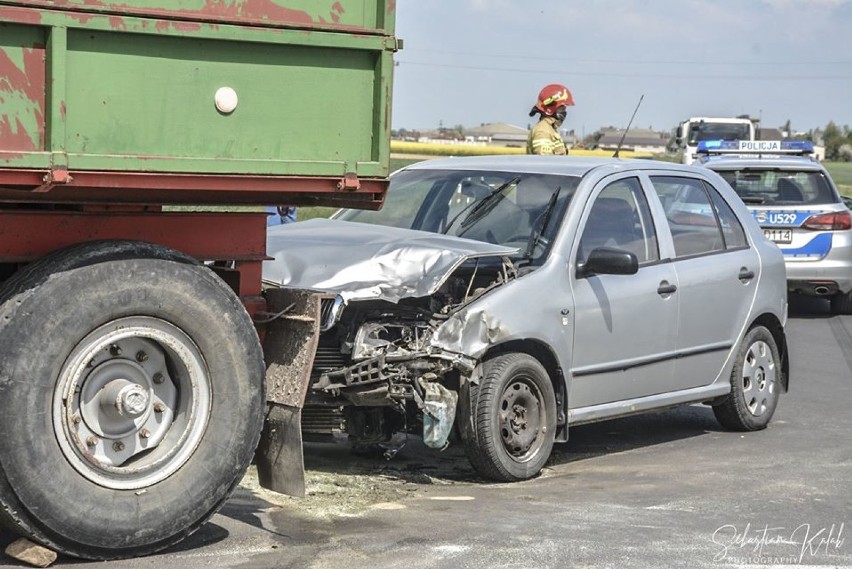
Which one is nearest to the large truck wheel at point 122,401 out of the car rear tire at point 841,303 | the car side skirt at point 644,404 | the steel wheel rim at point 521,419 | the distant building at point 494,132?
the steel wheel rim at point 521,419

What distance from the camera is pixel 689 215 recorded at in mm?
9203

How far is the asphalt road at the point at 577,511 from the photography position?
224 inches

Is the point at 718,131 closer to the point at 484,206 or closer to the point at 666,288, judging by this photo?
the point at 666,288

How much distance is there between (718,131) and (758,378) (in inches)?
1196

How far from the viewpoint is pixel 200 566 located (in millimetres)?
5281

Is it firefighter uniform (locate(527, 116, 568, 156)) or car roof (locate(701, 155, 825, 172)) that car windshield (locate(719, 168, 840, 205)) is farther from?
firefighter uniform (locate(527, 116, 568, 156))

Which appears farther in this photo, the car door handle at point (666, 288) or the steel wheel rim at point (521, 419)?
the car door handle at point (666, 288)

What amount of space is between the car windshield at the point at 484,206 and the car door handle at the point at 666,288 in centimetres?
84

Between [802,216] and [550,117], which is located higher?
[550,117]

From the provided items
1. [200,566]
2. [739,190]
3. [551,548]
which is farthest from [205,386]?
[739,190]

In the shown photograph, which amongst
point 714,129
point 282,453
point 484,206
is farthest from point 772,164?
point 714,129

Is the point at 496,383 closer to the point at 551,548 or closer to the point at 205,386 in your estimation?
the point at 551,548

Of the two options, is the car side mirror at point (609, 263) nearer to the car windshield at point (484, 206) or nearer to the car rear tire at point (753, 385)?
the car windshield at point (484, 206)

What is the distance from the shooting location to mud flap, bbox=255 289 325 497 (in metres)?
5.98
